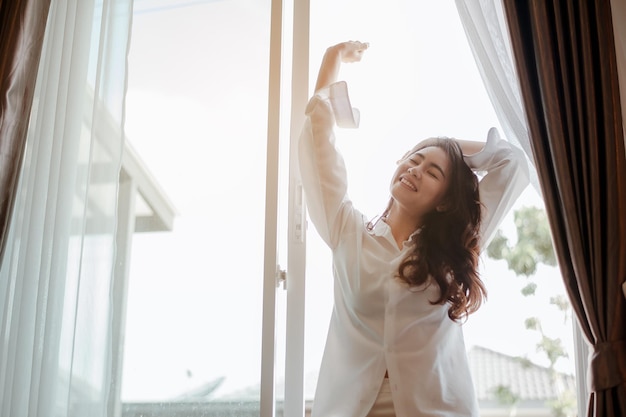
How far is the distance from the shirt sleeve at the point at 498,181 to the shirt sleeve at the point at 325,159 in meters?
0.35

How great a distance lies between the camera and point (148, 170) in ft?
6.74

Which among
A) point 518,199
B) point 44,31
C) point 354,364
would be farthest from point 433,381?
point 44,31

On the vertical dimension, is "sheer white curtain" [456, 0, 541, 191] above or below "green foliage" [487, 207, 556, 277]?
above

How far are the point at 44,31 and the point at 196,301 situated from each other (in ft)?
2.99

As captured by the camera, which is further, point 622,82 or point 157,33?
point 157,33

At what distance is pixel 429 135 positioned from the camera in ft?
6.23

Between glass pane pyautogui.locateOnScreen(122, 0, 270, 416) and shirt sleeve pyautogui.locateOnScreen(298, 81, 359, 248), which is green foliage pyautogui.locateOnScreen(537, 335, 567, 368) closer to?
shirt sleeve pyautogui.locateOnScreen(298, 81, 359, 248)

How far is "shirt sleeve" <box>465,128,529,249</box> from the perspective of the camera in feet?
5.77

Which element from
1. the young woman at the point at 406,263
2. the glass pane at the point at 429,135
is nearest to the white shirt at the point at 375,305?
the young woman at the point at 406,263

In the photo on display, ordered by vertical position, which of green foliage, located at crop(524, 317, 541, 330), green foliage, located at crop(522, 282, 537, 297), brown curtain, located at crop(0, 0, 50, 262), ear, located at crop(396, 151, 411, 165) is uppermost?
brown curtain, located at crop(0, 0, 50, 262)

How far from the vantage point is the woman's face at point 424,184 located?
1.77 m

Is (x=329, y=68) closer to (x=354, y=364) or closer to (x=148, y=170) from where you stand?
(x=148, y=170)

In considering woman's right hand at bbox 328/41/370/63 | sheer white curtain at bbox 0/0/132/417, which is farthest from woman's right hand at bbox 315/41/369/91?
sheer white curtain at bbox 0/0/132/417

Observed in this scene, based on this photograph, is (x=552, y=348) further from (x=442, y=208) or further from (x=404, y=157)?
(x=404, y=157)
